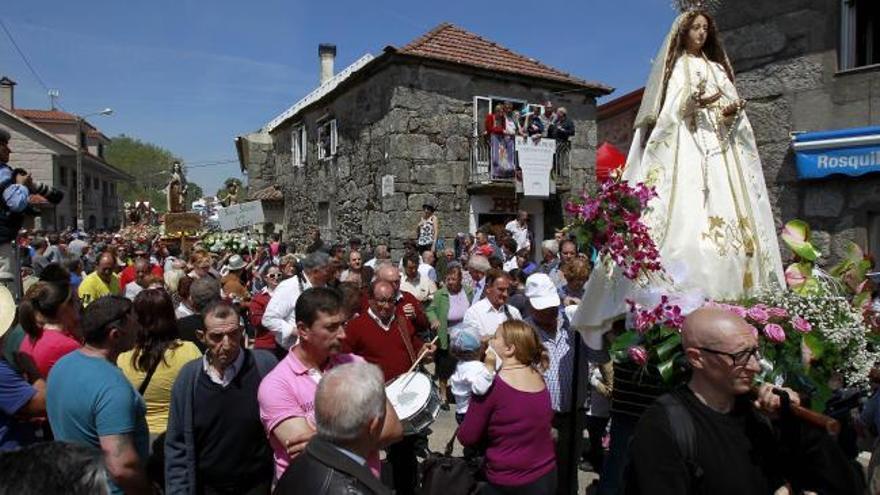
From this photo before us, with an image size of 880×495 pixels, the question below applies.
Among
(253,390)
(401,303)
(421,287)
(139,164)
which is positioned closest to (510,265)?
(421,287)

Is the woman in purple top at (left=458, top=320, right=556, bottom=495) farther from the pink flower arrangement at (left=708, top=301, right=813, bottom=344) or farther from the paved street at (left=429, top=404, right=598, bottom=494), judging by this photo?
the paved street at (left=429, top=404, right=598, bottom=494)

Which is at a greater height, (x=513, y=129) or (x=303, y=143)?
(x=303, y=143)

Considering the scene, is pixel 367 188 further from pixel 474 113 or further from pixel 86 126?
pixel 86 126

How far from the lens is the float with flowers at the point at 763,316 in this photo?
252 centimetres

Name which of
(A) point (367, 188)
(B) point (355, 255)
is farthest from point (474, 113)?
(B) point (355, 255)

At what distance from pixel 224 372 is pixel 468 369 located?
1333mm

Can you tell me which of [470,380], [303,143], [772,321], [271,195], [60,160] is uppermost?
[60,160]

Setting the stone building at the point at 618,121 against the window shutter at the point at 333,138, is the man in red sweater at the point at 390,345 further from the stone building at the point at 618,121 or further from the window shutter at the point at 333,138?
the stone building at the point at 618,121

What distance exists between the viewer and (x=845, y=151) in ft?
18.3

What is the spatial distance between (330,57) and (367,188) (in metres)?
12.1

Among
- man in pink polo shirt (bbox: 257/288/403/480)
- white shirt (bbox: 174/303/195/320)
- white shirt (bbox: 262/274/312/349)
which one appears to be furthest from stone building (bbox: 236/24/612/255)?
man in pink polo shirt (bbox: 257/288/403/480)

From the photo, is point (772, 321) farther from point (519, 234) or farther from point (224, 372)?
point (519, 234)

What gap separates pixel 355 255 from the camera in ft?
26.5

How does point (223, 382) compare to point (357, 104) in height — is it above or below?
below
